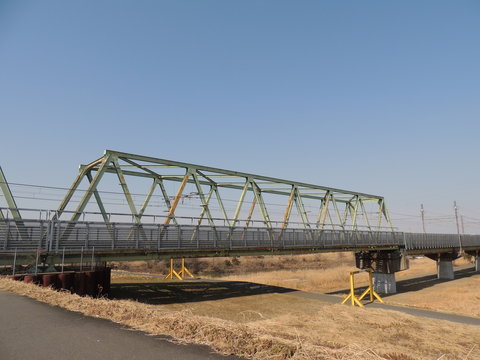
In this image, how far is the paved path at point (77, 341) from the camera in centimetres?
529

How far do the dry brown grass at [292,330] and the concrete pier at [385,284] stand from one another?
73.3ft

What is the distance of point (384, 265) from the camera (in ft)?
144

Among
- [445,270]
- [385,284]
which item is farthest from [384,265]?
[445,270]

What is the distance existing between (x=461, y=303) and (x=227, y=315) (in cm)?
2182

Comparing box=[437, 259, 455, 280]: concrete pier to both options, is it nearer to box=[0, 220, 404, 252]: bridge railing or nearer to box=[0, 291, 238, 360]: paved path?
box=[0, 220, 404, 252]: bridge railing

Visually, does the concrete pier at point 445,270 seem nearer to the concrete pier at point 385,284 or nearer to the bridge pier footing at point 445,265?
the bridge pier footing at point 445,265

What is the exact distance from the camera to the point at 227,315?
20.4 meters

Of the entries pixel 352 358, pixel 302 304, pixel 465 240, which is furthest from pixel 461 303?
pixel 465 240

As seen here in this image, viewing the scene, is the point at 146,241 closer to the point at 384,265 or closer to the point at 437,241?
the point at 384,265

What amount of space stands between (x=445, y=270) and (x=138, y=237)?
55238 millimetres

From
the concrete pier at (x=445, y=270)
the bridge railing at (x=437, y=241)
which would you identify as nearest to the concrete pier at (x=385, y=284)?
the bridge railing at (x=437, y=241)

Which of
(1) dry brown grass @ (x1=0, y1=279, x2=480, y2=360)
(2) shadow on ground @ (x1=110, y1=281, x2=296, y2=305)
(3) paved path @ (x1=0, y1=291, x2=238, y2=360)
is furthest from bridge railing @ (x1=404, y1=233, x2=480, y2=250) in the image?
(3) paved path @ (x1=0, y1=291, x2=238, y2=360)

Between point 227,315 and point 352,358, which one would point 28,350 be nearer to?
point 352,358

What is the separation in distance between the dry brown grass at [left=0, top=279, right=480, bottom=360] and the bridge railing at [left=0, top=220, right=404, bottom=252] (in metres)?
4.64
